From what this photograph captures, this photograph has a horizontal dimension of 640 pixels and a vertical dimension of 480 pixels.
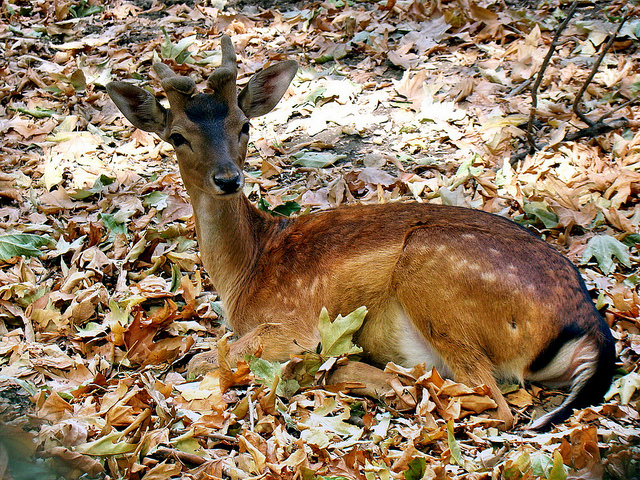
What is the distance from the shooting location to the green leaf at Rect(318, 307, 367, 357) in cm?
422

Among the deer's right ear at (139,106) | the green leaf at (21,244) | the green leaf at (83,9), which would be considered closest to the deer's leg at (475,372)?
the deer's right ear at (139,106)

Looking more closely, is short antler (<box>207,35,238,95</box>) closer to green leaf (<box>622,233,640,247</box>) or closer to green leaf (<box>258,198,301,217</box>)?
green leaf (<box>258,198,301,217</box>)

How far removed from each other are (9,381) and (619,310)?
3.73 metres

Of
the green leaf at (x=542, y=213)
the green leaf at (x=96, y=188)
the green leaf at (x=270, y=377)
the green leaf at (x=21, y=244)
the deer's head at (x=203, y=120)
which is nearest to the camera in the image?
the green leaf at (x=270, y=377)

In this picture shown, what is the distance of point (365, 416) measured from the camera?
380cm

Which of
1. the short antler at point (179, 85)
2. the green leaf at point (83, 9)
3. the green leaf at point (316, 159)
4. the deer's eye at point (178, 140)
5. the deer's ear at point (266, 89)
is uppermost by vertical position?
the green leaf at point (83, 9)

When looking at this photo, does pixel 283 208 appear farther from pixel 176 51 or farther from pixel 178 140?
pixel 176 51

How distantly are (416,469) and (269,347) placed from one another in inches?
59.3

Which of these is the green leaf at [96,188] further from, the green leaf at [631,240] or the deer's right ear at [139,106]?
the green leaf at [631,240]

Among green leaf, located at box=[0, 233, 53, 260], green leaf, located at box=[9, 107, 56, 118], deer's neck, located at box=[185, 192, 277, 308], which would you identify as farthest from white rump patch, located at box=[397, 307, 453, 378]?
green leaf, located at box=[9, 107, 56, 118]

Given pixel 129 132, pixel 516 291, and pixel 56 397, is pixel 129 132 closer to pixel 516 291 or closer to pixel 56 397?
pixel 56 397

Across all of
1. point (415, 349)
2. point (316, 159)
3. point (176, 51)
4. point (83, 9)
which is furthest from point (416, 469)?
point (83, 9)

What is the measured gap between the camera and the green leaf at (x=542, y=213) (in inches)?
209

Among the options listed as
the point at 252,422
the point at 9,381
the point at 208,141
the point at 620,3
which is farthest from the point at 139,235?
the point at 620,3
